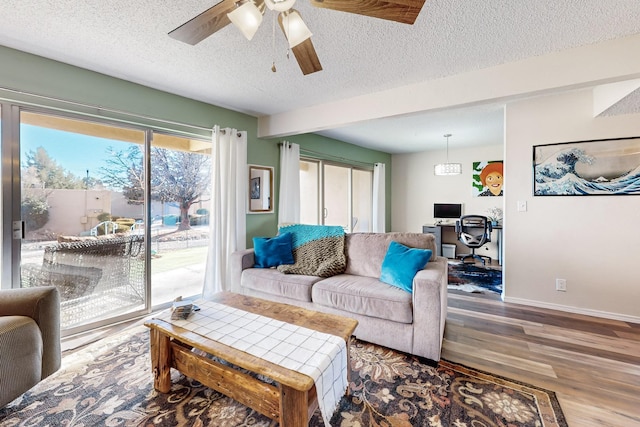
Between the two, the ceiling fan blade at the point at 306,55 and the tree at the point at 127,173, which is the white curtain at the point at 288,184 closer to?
the tree at the point at 127,173

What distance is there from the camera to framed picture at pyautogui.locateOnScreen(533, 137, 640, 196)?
8.80 ft

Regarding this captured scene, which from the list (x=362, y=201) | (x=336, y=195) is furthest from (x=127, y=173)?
(x=362, y=201)

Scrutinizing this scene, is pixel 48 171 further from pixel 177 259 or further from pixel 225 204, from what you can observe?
pixel 225 204

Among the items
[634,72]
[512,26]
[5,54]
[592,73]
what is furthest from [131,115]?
[634,72]

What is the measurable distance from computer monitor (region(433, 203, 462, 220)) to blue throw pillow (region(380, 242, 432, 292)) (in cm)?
395

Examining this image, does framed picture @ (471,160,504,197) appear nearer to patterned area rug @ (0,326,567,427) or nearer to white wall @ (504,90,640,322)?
white wall @ (504,90,640,322)

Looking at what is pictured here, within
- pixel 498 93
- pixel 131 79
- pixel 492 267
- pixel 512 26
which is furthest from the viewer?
pixel 492 267

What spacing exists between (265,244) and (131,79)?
211cm

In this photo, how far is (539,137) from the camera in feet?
9.99

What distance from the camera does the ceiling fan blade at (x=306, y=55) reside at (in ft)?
5.04

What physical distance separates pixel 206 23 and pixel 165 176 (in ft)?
7.08

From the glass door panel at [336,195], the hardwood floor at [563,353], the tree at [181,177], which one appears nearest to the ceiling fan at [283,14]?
the tree at [181,177]

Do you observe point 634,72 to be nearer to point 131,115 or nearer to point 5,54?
point 131,115

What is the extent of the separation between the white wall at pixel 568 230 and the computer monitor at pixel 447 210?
274cm
